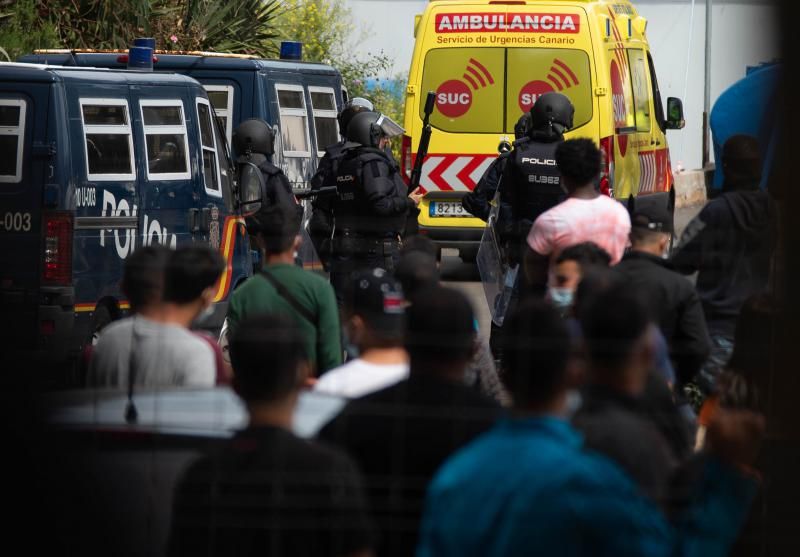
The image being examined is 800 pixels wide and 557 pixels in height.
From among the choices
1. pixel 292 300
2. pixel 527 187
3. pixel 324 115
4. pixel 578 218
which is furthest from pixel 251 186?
pixel 292 300

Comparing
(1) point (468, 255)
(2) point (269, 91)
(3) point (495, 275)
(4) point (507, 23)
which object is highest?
(4) point (507, 23)

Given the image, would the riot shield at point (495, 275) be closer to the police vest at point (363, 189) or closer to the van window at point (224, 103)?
the police vest at point (363, 189)

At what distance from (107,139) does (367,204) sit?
1518 millimetres

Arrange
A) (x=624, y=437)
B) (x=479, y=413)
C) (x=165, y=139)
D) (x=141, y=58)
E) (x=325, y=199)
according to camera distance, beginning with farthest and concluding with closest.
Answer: (x=141, y=58) → (x=165, y=139) → (x=325, y=199) → (x=479, y=413) → (x=624, y=437)

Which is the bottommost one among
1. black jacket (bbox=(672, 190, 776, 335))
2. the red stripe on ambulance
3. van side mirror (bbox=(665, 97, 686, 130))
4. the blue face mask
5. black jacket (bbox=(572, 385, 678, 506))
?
black jacket (bbox=(572, 385, 678, 506))

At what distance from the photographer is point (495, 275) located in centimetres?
719

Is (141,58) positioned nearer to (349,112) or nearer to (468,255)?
(349,112)

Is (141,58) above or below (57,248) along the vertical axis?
above

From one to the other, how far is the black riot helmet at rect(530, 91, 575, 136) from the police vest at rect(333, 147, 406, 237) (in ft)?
3.20

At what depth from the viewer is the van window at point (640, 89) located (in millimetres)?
12977

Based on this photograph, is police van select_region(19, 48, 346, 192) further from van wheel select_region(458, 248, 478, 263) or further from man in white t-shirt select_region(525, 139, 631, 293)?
man in white t-shirt select_region(525, 139, 631, 293)

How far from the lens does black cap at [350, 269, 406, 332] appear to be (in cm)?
455

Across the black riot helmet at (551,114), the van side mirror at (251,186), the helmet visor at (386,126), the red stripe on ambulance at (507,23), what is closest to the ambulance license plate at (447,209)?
the red stripe on ambulance at (507,23)

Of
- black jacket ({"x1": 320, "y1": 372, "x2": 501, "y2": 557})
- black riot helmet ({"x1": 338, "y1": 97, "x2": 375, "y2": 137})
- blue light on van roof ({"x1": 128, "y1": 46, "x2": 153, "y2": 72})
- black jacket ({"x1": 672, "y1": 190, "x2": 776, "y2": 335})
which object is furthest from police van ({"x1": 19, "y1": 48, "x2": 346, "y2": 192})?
black jacket ({"x1": 320, "y1": 372, "x2": 501, "y2": 557})
